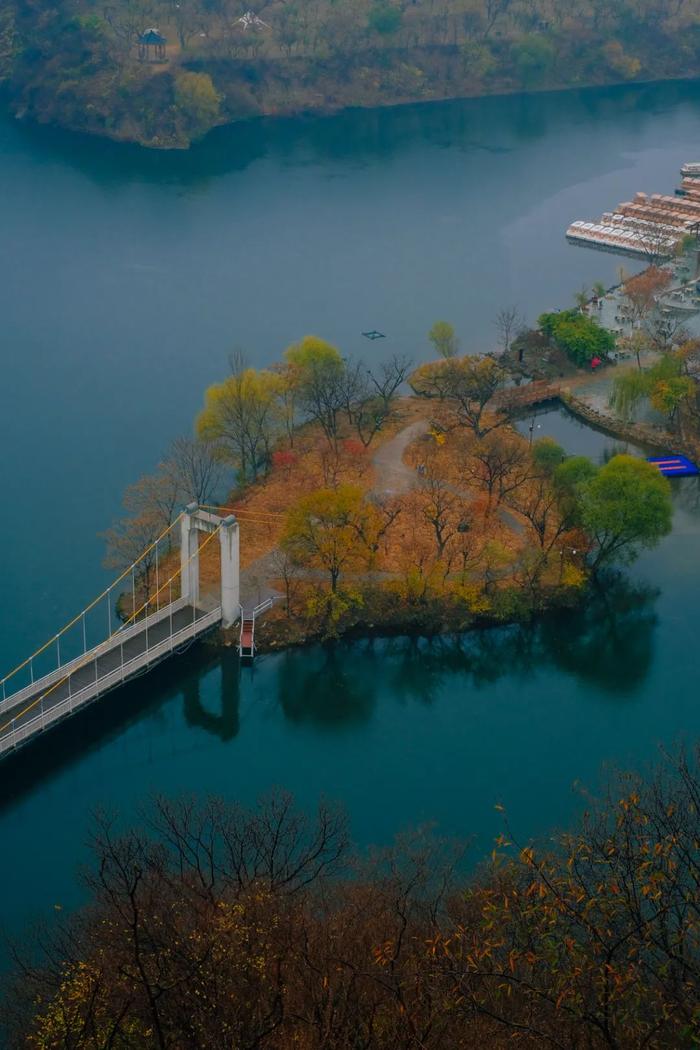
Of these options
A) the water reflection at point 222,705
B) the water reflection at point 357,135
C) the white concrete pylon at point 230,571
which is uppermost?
the water reflection at point 357,135

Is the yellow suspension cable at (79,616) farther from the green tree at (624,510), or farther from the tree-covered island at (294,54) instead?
the tree-covered island at (294,54)

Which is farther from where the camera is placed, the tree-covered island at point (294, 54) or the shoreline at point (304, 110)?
the tree-covered island at point (294, 54)

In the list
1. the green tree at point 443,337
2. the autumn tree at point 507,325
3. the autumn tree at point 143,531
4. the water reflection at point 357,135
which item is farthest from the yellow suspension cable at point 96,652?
the water reflection at point 357,135

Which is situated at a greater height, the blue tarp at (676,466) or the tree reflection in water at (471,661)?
the blue tarp at (676,466)

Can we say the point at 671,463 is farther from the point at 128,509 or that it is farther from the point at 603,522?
the point at 128,509

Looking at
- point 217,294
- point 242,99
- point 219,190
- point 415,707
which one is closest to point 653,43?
point 242,99

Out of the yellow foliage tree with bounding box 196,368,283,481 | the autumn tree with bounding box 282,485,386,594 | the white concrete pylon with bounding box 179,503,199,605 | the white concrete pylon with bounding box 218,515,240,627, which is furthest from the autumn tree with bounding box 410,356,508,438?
the white concrete pylon with bounding box 179,503,199,605
